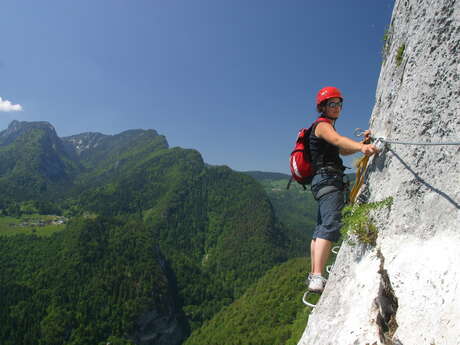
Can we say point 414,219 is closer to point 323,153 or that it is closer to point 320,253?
point 320,253

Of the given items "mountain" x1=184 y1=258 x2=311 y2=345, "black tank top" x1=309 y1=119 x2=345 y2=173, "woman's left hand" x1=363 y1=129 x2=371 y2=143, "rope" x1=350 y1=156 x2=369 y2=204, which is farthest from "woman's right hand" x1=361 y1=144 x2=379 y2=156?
"mountain" x1=184 y1=258 x2=311 y2=345

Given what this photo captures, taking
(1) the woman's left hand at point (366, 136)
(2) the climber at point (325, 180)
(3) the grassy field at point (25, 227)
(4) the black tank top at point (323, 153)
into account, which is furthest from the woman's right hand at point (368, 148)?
(3) the grassy field at point (25, 227)

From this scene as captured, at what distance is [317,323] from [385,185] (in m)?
2.44

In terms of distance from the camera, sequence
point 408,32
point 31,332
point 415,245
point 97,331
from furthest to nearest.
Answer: point 97,331 < point 31,332 < point 408,32 < point 415,245

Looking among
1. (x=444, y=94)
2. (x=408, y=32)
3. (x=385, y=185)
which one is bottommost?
(x=385, y=185)

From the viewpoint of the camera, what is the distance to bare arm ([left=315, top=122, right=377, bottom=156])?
14.0 ft

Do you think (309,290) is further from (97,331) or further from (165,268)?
(165,268)

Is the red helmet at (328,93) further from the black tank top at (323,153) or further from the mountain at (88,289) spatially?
the mountain at (88,289)

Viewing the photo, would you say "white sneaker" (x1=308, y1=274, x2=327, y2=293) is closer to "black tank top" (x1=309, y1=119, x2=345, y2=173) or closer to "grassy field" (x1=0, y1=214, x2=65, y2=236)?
"black tank top" (x1=309, y1=119, x2=345, y2=173)

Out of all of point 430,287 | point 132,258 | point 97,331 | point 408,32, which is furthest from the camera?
point 132,258

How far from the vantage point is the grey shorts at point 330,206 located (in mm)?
4664

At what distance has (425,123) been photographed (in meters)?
3.73

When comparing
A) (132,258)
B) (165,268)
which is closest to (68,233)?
(132,258)

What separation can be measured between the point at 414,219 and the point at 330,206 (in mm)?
1322
